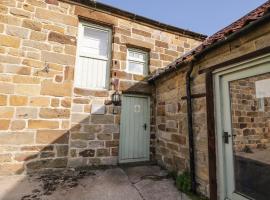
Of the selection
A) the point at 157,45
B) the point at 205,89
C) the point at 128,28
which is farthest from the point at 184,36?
the point at 205,89

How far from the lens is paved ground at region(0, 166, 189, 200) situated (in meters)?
3.08

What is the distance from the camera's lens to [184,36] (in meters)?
6.61

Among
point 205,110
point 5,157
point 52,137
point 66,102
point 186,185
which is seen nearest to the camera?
point 205,110

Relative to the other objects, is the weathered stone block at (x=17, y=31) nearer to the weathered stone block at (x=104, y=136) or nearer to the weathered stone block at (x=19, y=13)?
the weathered stone block at (x=19, y=13)

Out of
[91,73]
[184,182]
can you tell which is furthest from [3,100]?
[184,182]

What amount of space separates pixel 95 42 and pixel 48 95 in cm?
202

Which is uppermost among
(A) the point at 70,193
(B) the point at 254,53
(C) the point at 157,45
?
(C) the point at 157,45

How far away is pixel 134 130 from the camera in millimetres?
5289

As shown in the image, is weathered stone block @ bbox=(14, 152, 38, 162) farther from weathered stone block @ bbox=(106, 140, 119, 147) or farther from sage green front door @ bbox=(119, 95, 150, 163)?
sage green front door @ bbox=(119, 95, 150, 163)

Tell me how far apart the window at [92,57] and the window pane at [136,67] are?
728 millimetres

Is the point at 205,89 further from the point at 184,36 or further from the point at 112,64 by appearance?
the point at 184,36

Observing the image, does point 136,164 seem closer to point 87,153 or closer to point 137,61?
point 87,153

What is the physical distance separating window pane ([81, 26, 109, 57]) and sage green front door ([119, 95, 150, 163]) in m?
1.53

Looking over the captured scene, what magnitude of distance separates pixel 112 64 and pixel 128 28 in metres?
1.39
